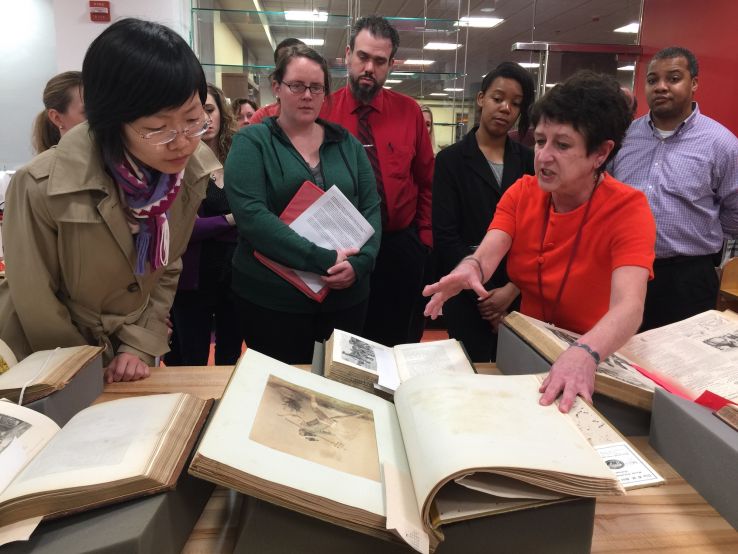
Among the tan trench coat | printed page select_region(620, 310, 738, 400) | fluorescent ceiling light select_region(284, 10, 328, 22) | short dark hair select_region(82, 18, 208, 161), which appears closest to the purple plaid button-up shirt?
printed page select_region(620, 310, 738, 400)

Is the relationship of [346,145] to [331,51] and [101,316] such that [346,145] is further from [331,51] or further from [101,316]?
[331,51]

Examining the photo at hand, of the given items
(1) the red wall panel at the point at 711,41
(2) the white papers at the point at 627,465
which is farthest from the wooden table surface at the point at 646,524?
(1) the red wall panel at the point at 711,41

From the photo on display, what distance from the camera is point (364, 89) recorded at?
228cm

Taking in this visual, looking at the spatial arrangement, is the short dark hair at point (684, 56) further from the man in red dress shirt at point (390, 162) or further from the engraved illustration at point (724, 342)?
the engraved illustration at point (724, 342)

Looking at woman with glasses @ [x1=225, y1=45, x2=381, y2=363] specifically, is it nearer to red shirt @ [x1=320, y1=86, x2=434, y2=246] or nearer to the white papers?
red shirt @ [x1=320, y1=86, x2=434, y2=246]

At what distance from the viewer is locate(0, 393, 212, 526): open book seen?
64 cm

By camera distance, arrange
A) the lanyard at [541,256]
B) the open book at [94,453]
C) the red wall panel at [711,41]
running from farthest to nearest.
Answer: the red wall panel at [711,41] → the lanyard at [541,256] → the open book at [94,453]

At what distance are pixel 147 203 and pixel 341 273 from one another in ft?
2.18

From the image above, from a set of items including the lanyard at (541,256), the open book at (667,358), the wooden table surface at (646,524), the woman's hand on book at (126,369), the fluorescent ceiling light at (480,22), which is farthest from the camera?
the fluorescent ceiling light at (480,22)

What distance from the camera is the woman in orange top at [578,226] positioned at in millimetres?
1301

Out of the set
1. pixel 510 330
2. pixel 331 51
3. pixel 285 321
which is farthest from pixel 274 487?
pixel 331 51

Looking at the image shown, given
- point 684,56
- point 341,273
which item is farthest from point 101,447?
point 684,56

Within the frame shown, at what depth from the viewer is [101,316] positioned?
135cm

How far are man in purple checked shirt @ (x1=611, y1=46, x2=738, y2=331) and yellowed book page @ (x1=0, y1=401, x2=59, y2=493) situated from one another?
2.31 m
